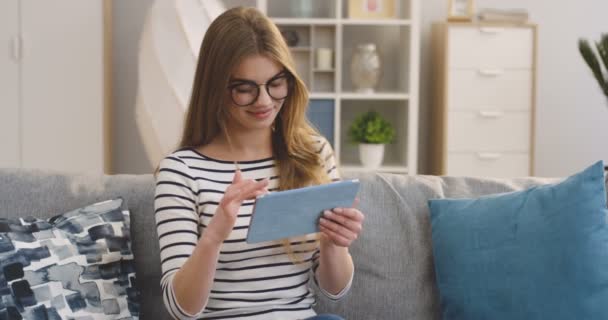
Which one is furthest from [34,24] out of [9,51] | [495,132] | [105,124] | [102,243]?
[102,243]

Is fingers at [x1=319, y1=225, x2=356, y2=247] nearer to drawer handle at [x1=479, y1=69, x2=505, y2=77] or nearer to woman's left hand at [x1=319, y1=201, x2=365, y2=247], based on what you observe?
A: woman's left hand at [x1=319, y1=201, x2=365, y2=247]

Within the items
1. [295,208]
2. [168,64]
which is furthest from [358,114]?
[295,208]

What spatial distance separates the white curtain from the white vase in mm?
1032

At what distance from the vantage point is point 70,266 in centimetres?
182

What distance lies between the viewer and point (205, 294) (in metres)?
1.58

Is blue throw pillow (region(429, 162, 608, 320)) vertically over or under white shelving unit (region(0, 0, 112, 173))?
under

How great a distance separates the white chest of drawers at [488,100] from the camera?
4.49 metres

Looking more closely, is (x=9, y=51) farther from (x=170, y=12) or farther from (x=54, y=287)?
(x=54, y=287)

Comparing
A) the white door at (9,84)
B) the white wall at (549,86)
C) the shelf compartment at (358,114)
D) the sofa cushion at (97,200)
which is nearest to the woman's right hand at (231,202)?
the sofa cushion at (97,200)

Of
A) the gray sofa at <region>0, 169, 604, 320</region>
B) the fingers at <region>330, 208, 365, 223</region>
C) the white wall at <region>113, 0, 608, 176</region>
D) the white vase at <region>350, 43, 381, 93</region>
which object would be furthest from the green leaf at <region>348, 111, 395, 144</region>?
the fingers at <region>330, 208, 365, 223</region>

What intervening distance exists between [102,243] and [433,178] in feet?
2.64

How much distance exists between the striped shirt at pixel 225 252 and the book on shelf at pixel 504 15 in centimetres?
302

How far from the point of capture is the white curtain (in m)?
3.74

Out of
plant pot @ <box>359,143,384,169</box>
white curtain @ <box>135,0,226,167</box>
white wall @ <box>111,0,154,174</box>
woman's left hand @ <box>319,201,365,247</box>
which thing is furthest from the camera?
white wall @ <box>111,0,154,174</box>
